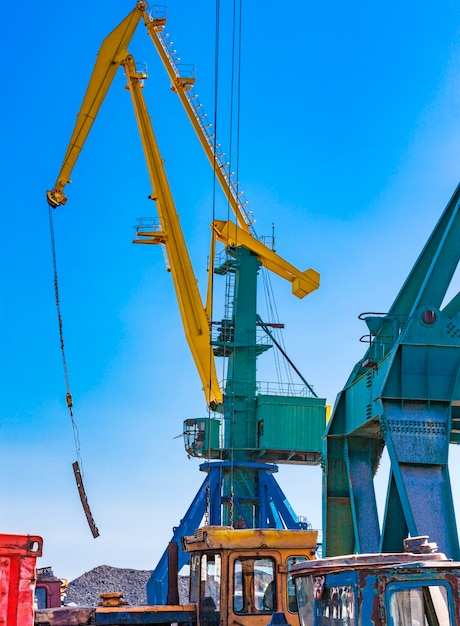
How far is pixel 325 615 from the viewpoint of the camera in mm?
7918

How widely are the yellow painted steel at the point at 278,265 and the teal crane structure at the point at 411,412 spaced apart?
2177 cm

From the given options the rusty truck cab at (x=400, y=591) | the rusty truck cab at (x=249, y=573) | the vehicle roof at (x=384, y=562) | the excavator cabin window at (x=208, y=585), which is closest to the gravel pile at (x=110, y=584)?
the excavator cabin window at (x=208, y=585)

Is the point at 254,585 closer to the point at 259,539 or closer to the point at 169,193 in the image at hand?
the point at 259,539

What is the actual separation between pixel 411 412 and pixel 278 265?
2557 cm

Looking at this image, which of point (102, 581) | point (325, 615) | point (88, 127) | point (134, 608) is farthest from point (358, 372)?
point (102, 581)

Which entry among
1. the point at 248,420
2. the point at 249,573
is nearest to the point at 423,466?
the point at 249,573

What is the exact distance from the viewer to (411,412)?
20.3 meters

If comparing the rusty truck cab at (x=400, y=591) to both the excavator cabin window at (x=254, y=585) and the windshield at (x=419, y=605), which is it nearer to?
the windshield at (x=419, y=605)

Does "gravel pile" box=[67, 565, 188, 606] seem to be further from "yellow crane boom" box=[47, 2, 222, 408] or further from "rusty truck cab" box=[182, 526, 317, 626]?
"rusty truck cab" box=[182, 526, 317, 626]

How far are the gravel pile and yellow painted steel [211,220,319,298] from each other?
21.4m

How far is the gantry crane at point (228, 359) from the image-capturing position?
141 feet

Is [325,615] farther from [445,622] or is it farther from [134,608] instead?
[134,608]

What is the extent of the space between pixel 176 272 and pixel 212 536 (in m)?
32.8

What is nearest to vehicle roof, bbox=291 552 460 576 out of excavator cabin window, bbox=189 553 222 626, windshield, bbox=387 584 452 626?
windshield, bbox=387 584 452 626
